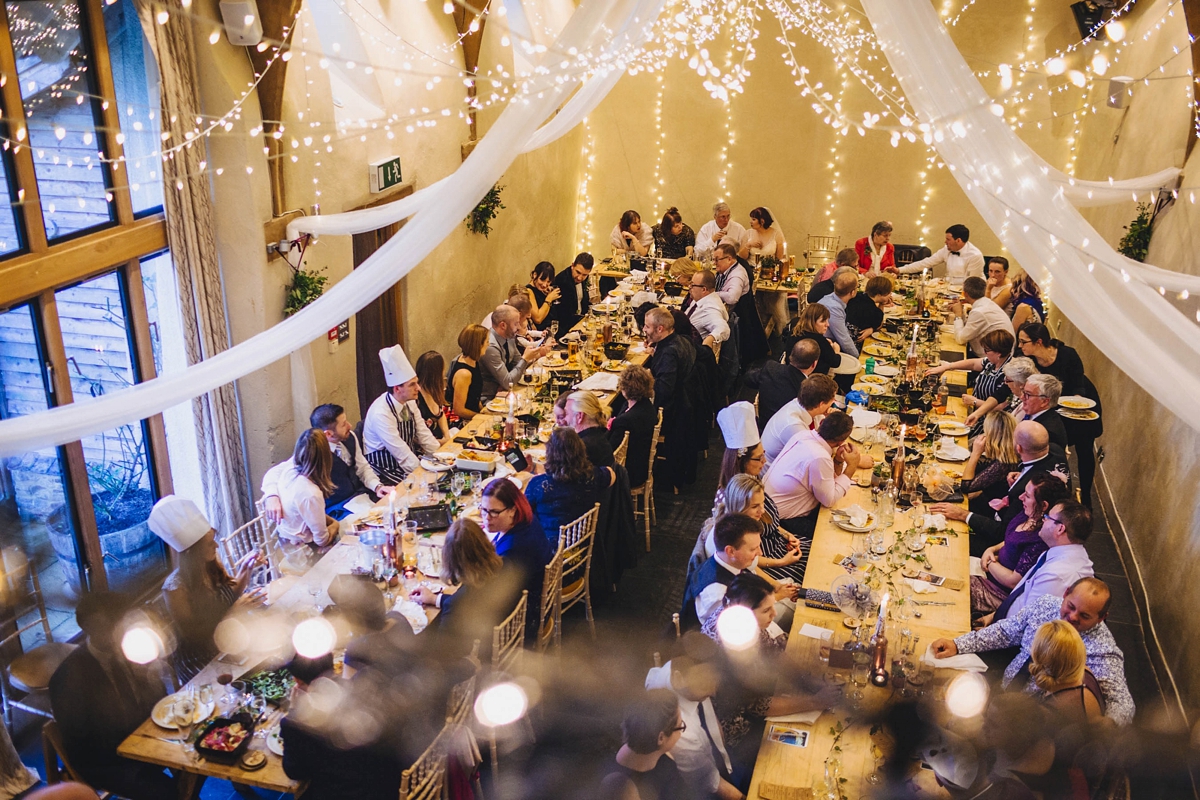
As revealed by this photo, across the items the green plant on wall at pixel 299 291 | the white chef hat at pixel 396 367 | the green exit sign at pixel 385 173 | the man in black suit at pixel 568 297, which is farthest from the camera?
the man in black suit at pixel 568 297

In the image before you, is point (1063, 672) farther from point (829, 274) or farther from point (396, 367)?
point (829, 274)

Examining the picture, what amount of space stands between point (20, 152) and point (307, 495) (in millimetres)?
1988

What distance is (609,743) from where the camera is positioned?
475 cm

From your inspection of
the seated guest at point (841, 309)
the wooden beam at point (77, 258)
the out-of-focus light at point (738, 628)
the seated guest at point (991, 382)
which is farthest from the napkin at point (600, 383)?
the out-of-focus light at point (738, 628)

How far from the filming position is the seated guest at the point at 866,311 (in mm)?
7949

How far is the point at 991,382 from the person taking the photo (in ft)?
21.4

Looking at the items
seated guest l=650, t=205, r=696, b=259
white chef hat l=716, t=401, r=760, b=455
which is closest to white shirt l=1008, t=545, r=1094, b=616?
white chef hat l=716, t=401, r=760, b=455

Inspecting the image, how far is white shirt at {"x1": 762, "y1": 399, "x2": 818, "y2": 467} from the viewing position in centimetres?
550

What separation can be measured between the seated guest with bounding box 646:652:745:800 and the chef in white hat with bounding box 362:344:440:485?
2631 millimetres

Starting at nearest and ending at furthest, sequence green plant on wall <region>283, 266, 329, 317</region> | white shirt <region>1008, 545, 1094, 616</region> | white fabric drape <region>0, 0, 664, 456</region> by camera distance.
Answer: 1. white fabric drape <region>0, 0, 664, 456</region>
2. white shirt <region>1008, 545, 1094, 616</region>
3. green plant on wall <region>283, 266, 329, 317</region>

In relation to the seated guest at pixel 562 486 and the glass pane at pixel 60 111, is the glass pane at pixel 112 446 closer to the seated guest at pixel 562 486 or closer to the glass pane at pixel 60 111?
the glass pane at pixel 60 111

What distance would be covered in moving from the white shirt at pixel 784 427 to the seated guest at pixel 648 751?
2.47 meters

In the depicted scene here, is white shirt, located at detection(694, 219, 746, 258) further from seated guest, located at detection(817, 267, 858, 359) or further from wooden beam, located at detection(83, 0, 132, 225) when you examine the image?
wooden beam, located at detection(83, 0, 132, 225)

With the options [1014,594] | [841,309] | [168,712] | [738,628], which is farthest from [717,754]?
[841,309]
